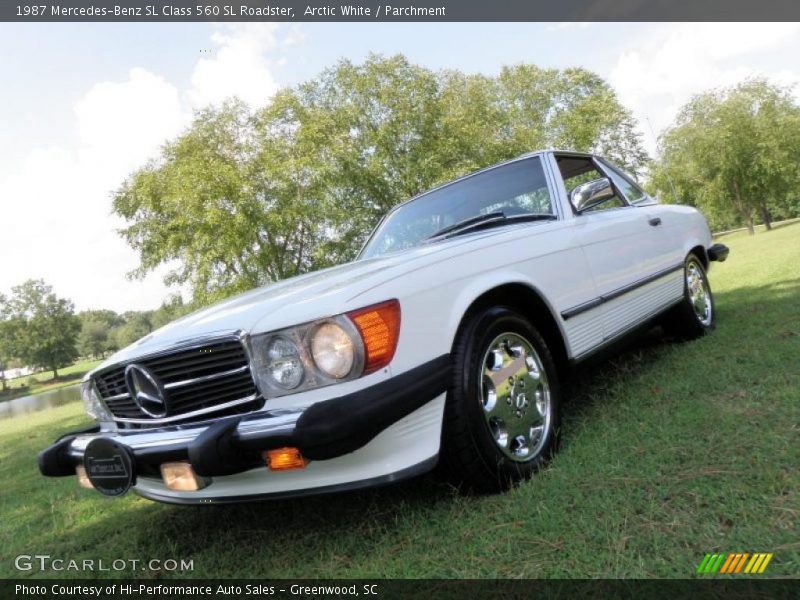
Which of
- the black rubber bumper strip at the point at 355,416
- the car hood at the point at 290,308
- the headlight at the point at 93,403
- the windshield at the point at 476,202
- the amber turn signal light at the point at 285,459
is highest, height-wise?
the windshield at the point at 476,202

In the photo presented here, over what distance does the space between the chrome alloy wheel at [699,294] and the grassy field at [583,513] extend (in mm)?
920

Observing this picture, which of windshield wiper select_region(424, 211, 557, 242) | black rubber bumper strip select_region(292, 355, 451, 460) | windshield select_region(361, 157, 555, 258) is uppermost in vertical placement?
windshield select_region(361, 157, 555, 258)

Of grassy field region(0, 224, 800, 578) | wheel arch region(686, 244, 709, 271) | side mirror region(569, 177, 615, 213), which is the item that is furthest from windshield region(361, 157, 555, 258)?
wheel arch region(686, 244, 709, 271)

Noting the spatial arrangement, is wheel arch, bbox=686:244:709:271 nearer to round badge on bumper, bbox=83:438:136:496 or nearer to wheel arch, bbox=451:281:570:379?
wheel arch, bbox=451:281:570:379

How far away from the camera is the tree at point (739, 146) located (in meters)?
29.0

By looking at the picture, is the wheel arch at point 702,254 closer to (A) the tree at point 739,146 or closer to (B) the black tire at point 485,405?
(B) the black tire at point 485,405

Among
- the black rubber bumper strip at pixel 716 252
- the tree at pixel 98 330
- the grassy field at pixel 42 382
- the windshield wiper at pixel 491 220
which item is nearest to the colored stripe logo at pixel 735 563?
the windshield wiper at pixel 491 220

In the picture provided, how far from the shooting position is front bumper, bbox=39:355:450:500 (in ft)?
5.37

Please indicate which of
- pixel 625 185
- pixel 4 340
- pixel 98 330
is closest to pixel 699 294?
pixel 625 185

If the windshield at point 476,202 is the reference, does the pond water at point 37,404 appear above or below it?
below

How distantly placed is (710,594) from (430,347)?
3.65 feet

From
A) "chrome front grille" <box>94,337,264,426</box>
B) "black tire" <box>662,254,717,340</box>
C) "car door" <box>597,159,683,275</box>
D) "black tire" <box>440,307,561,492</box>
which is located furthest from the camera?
"black tire" <box>662,254,717,340</box>

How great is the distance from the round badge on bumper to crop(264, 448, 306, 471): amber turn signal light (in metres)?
0.62

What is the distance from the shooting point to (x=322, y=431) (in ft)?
5.29
